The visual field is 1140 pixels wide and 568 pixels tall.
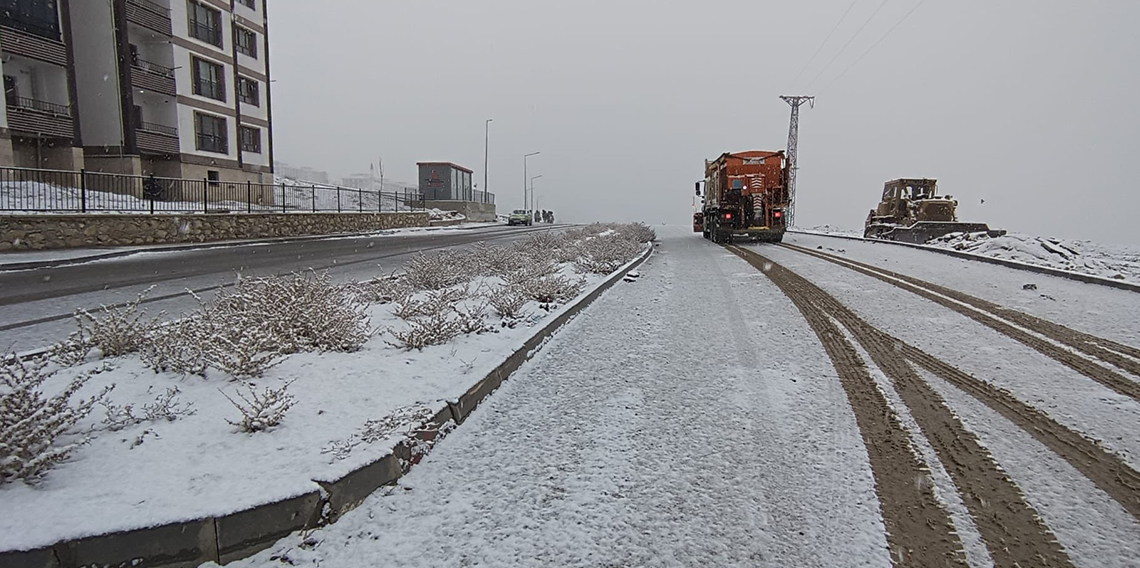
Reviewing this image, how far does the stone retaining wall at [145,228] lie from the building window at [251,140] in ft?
54.2

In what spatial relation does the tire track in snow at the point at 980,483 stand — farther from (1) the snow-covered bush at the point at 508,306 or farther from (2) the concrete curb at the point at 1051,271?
(2) the concrete curb at the point at 1051,271

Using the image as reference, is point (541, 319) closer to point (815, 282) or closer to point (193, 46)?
point (815, 282)

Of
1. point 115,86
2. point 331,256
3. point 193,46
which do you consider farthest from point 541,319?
point 193,46

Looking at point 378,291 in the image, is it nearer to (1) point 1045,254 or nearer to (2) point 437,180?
(1) point 1045,254

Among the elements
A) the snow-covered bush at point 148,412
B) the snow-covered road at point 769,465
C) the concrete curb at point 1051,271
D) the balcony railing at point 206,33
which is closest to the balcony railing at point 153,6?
the balcony railing at point 206,33

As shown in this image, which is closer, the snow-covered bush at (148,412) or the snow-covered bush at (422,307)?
the snow-covered bush at (148,412)

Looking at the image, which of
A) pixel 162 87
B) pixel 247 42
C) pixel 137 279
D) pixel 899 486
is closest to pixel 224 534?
pixel 899 486

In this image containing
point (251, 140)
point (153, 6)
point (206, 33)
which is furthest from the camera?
point (251, 140)

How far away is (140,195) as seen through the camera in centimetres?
2105

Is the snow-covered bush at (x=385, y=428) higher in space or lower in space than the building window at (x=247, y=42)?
lower

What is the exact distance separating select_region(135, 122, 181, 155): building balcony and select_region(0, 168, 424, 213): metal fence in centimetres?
680

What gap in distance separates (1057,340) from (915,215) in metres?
25.2

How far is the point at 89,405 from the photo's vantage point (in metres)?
3.19

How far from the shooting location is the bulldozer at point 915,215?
25984 mm
